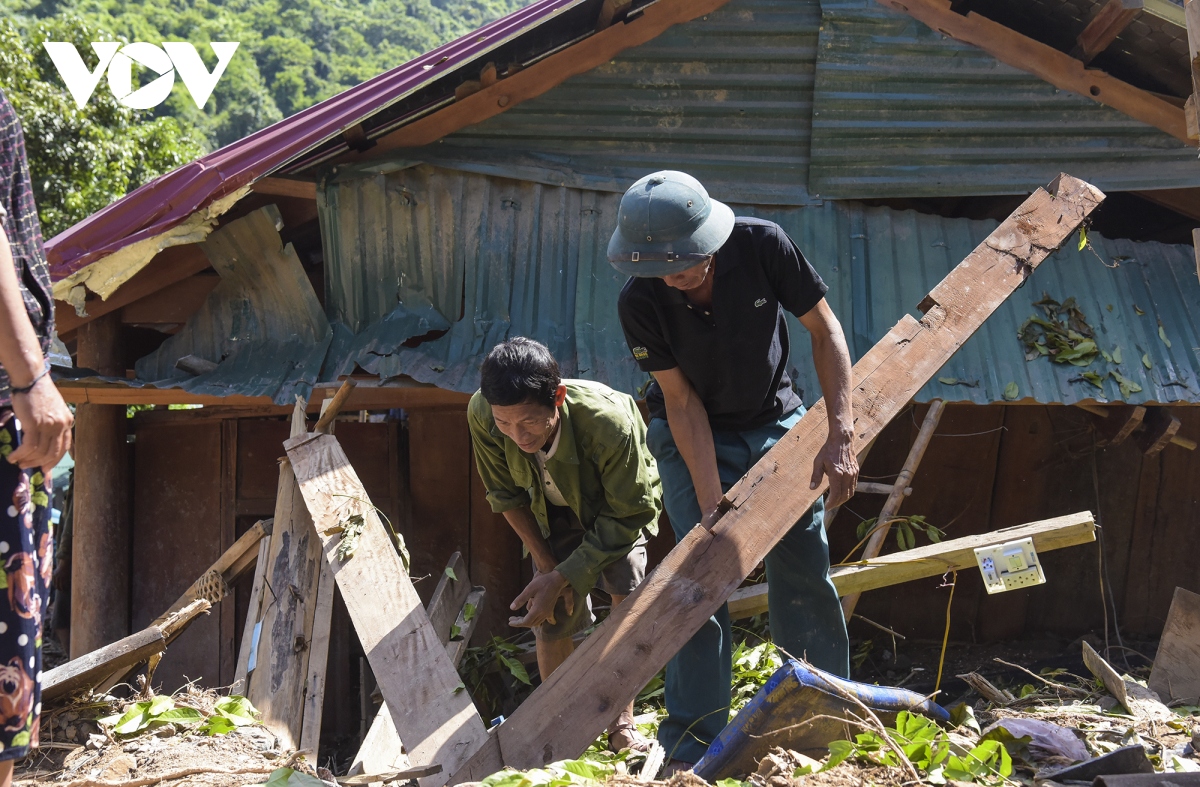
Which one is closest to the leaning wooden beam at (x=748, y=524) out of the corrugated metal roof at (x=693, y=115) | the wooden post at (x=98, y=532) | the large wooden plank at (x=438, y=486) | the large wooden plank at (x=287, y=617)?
the large wooden plank at (x=287, y=617)

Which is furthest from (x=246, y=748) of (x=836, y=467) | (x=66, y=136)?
(x=66, y=136)

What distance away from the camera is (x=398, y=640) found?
3203 mm

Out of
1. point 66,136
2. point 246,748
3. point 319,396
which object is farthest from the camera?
point 66,136

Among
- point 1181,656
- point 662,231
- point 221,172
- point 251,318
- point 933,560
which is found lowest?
point 1181,656

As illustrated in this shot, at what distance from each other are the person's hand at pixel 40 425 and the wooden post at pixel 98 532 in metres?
4.34

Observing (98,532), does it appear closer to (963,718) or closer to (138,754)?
(138,754)

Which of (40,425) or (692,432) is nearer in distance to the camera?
(40,425)

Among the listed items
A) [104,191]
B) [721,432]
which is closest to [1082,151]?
[721,432]

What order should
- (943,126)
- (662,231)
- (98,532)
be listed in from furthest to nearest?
1. (98,532)
2. (943,126)
3. (662,231)

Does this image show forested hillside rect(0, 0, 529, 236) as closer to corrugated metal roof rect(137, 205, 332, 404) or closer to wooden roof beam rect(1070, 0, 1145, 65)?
corrugated metal roof rect(137, 205, 332, 404)

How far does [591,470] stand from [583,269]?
221cm

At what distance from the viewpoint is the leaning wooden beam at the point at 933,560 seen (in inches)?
172

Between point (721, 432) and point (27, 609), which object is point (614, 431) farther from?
point (27, 609)

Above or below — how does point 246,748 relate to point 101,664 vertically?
below
